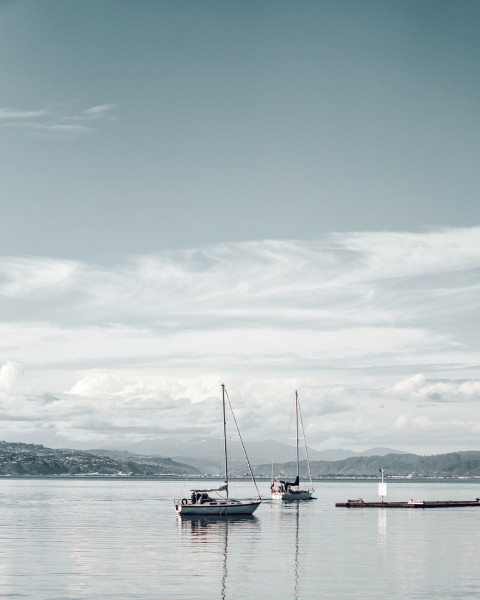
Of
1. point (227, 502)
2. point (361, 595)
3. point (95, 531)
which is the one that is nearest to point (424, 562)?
point (361, 595)

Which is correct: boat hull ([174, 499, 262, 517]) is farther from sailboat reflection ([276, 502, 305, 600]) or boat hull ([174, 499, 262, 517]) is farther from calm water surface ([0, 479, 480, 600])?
sailboat reflection ([276, 502, 305, 600])

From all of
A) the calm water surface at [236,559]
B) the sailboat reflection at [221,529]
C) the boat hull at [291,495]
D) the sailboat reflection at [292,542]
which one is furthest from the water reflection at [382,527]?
the boat hull at [291,495]

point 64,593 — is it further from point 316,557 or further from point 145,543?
point 145,543

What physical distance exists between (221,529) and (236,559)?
34894mm

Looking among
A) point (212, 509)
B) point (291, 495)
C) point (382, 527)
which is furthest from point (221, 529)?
point (291, 495)

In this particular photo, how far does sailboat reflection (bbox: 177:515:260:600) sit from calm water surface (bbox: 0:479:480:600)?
148mm

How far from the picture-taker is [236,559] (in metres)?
69.6

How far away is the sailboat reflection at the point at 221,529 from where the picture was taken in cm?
8288

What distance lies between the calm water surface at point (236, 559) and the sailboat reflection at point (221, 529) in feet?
0.49

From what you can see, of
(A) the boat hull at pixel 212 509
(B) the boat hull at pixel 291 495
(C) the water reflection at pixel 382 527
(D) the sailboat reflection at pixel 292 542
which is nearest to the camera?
(D) the sailboat reflection at pixel 292 542

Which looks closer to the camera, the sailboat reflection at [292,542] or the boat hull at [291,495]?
the sailboat reflection at [292,542]

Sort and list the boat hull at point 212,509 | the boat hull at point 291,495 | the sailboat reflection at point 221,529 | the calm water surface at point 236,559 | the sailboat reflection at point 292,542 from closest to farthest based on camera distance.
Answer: the calm water surface at point 236,559
the sailboat reflection at point 292,542
the sailboat reflection at point 221,529
the boat hull at point 212,509
the boat hull at point 291,495

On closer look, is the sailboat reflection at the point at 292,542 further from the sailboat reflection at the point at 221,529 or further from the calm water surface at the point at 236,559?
the sailboat reflection at the point at 221,529

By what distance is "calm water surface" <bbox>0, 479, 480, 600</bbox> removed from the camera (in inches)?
2090
